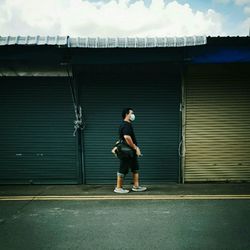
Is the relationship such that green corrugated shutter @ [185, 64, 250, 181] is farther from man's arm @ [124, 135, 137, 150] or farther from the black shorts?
man's arm @ [124, 135, 137, 150]

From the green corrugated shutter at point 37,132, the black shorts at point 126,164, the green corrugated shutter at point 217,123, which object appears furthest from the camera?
the green corrugated shutter at point 37,132

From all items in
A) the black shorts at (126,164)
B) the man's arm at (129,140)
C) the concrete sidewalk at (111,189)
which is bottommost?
the concrete sidewalk at (111,189)

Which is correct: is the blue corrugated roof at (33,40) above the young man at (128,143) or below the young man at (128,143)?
above

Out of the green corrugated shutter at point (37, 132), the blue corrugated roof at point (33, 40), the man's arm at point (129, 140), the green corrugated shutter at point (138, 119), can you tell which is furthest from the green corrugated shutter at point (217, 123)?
the blue corrugated roof at point (33, 40)

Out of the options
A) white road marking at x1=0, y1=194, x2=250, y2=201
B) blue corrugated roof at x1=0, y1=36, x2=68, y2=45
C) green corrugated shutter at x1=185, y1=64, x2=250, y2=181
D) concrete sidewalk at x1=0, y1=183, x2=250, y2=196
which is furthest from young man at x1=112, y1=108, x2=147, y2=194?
blue corrugated roof at x1=0, y1=36, x2=68, y2=45

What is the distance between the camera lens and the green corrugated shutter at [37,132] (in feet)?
27.3

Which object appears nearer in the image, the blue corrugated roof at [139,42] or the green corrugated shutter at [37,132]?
the blue corrugated roof at [139,42]

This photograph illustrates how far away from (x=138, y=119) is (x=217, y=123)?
211 centimetres

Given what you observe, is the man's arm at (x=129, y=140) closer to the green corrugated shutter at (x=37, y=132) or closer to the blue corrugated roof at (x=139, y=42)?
the green corrugated shutter at (x=37, y=132)

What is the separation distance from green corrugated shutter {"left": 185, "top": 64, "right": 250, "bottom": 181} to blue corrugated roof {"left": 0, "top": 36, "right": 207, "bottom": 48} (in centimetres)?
134

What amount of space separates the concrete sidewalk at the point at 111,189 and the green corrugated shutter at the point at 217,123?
1.43ft

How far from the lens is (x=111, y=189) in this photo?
307 inches

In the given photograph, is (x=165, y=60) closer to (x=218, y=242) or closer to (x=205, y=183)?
(x=205, y=183)

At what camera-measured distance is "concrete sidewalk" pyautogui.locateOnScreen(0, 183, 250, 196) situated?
24.4ft
